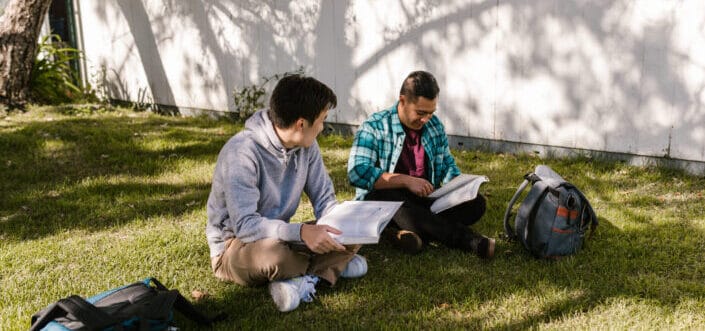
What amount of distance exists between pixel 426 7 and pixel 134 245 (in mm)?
4166

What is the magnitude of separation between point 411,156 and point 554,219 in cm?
104

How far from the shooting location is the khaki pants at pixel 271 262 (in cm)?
352

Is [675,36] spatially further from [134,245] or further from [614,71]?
[134,245]

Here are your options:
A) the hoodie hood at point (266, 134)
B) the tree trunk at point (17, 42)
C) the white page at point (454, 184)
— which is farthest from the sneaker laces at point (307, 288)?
the tree trunk at point (17, 42)

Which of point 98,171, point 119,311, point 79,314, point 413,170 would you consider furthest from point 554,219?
point 98,171

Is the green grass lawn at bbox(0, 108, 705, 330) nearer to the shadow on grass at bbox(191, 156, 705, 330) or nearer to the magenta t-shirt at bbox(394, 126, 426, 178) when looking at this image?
the shadow on grass at bbox(191, 156, 705, 330)

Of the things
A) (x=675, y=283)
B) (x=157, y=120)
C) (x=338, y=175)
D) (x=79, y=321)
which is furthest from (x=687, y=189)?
(x=157, y=120)

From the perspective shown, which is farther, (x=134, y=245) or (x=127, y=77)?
(x=127, y=77)

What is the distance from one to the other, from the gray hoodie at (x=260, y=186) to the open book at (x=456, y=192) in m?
0.72

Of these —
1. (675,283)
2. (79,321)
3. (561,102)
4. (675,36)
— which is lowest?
Answer: (675,283)

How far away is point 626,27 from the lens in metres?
6.21

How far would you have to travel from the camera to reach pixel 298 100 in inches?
136

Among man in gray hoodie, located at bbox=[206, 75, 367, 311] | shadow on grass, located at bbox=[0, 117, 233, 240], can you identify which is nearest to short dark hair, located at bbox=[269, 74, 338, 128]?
man in gray hoodie, located at bbox=[206, 75, 367, 311]

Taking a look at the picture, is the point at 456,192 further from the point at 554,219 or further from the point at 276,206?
the point at 276,206
